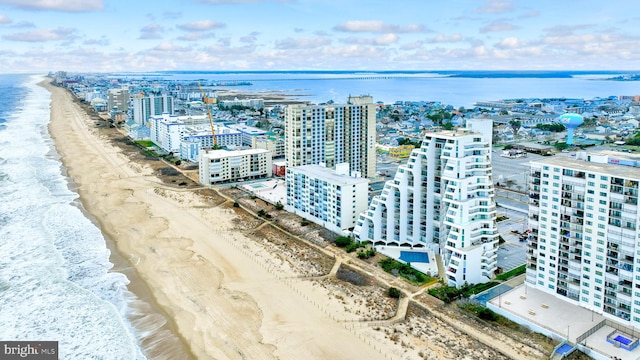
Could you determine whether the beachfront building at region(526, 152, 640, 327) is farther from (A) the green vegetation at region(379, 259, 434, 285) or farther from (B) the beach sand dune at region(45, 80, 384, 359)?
(B) the beach sand dune at region(45, 80, 384, 359)

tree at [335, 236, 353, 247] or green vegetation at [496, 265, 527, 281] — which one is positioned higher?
tree at [335, 236, 353, 247]

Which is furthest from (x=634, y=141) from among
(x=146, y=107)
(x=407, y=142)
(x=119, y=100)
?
(x=119, y=100)

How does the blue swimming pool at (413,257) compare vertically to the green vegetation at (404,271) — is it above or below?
above

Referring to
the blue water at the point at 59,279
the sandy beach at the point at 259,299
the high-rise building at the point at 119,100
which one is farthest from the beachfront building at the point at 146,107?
the sandy beach at the point at 259,299

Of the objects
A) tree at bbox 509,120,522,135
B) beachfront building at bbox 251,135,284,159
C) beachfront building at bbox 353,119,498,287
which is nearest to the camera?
beachfront building at bbox 353,119,498,287

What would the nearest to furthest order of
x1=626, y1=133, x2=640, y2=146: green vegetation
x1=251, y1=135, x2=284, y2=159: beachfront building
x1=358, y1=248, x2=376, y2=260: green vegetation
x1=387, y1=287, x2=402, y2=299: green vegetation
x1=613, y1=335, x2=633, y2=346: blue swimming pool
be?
x1=613, y1=335, x2=633, y2=346: blue swimming pool → x1=387, y1=287, x2=402, y2=299: green vegetation → x1=358, y1=248, x2=376, y2=260: green vegetation → x1=251, y1=135, x2=284, y2=159: beachfront building → x1=626, y1=133, x2=640, y2=146: green vegetation

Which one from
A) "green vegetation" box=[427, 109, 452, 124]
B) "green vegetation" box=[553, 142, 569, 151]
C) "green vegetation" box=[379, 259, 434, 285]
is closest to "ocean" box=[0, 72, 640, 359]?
"green vegetation" box=[379, 259, 434, 285]

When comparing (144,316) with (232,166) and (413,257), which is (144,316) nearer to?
(413,257)

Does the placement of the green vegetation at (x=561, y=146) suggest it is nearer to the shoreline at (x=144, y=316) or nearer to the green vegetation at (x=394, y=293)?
the green vegetation at (x=394, y=293)
